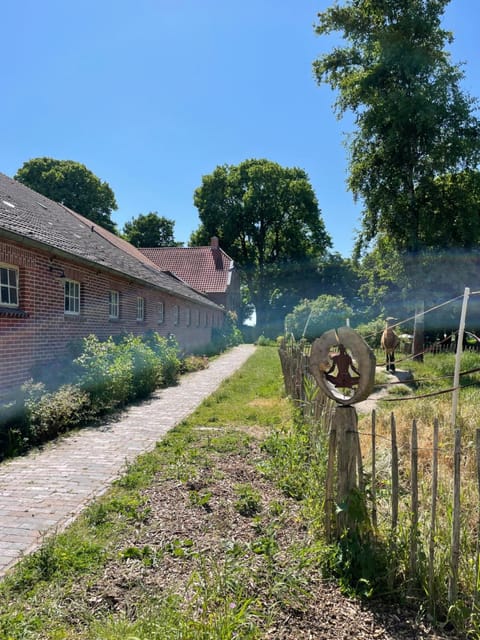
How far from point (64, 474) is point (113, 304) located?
7.65 metres

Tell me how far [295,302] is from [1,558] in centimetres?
4661

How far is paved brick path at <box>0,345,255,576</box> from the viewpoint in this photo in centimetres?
335

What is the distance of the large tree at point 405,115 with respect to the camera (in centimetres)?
1372

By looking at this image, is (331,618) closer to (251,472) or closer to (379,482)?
(379,482)

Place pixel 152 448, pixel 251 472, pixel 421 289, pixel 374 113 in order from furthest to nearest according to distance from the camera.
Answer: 1. pixel 421 289
2. pixel 374 113
3. pixel 152 448
4. pixel 251 472

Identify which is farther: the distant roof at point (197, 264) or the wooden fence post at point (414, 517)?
the distant roof at point (197, 264)

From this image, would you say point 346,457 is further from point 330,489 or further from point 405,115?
point 405,115

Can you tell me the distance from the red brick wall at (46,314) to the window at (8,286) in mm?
88

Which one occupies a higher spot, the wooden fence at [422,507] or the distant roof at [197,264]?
the distant roof at [197,264]

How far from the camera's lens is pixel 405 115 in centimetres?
1344

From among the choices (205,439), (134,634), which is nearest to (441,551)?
(134,634)

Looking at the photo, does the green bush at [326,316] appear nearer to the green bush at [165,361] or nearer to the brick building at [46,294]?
the green bush at [165,361]

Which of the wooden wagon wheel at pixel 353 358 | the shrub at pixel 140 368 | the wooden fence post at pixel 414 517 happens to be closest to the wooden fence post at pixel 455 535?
the wooden fence post at pixel 414 517

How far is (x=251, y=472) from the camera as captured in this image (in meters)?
4.57
